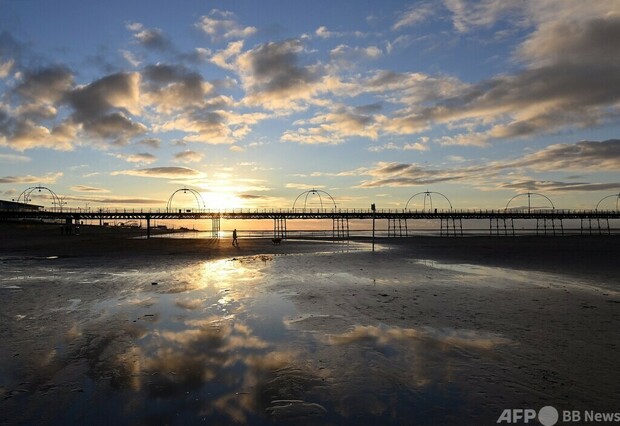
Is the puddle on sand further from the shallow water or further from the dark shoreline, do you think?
the dark shoreline

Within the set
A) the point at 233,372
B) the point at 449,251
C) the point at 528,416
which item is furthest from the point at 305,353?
the point at 449,251

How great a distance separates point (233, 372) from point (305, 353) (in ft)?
5.23

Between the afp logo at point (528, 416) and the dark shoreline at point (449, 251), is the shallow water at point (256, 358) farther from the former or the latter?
the dark shoreline at point (449, 251)

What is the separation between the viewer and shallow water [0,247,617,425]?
5.05 metres

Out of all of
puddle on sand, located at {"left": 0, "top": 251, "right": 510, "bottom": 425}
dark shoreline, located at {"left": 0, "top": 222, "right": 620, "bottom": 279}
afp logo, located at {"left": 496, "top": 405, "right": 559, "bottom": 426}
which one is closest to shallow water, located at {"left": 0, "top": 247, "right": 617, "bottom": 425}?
puddle on sand, located at {"left": 0, "top": 251, "right": 510, "bottom": 425}

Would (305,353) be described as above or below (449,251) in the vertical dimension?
above

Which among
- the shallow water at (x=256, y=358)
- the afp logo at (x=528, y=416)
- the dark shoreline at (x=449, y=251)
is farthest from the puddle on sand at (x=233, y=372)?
A: the dark shoreline at (x=449, y=251)

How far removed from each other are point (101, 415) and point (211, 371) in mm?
1882

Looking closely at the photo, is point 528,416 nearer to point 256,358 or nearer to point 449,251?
point 256,358

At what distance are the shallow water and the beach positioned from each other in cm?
3

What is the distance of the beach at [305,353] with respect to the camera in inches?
201

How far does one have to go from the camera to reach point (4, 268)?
846 inches

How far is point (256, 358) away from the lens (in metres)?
7.12

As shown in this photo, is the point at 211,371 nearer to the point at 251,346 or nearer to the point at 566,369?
the point at 251,346
